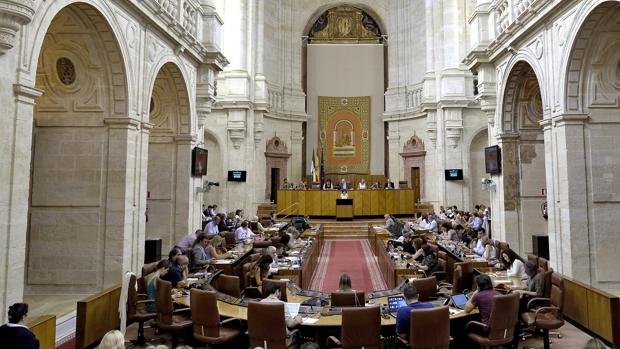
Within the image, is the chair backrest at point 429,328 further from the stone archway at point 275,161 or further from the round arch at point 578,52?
the stone archway at point 275,161

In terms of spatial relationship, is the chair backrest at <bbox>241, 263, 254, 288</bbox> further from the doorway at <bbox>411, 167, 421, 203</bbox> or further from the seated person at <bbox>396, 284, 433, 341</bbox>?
the doorway at <bbox>411, 167, 421, 203</bbox>

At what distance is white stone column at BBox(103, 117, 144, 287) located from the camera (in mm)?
7020

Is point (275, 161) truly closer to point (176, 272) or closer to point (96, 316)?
point (176, 272)

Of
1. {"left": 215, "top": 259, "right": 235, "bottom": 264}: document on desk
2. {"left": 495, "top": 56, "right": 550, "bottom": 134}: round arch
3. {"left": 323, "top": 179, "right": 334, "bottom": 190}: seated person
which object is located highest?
{"left": 495, "top": 56, "right": 550, "bottom": 134}: round arch

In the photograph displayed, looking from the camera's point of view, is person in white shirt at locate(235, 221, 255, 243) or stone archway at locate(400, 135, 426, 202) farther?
stone archway at locate(400, 135, 426, 202)

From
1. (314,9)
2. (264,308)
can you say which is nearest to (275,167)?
A: (314,9)

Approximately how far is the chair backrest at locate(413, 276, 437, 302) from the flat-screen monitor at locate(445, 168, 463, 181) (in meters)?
12.4

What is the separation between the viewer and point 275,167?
66.2 feet

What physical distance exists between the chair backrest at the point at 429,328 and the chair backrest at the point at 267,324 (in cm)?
128

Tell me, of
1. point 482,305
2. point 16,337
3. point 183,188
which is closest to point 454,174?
point 183,188

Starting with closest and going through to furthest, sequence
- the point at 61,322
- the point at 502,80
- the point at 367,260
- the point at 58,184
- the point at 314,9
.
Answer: the point at 61,322, the point at 58,184, the point at 502,80, the point at 367,260, the point at 314,9

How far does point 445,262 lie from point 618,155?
11.2ft

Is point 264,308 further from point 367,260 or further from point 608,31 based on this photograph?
point 367,260

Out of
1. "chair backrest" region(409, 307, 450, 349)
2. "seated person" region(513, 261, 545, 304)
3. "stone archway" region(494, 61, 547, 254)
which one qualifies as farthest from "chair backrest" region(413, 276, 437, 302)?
"stone archway" region(494, 61, 547, 254)
